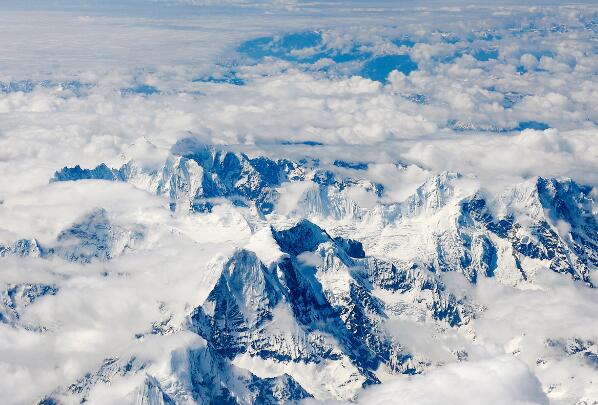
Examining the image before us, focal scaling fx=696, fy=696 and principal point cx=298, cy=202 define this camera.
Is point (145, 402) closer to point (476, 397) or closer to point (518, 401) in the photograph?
point (476, 397)

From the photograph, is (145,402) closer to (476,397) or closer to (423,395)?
(423,395)

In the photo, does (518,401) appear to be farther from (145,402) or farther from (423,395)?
(145,402)

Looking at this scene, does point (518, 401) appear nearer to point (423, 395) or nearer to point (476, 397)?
point (476, 397)

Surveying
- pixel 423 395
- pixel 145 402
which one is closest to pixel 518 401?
pixel 423 395

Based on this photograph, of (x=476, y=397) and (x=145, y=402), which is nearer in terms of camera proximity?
(x=476, y=397)

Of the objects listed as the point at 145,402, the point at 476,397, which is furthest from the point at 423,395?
the point at 145,402

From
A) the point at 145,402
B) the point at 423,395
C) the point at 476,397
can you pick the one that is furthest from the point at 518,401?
the point at 145,402

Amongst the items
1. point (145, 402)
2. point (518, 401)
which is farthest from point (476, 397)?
point (145, 402)
